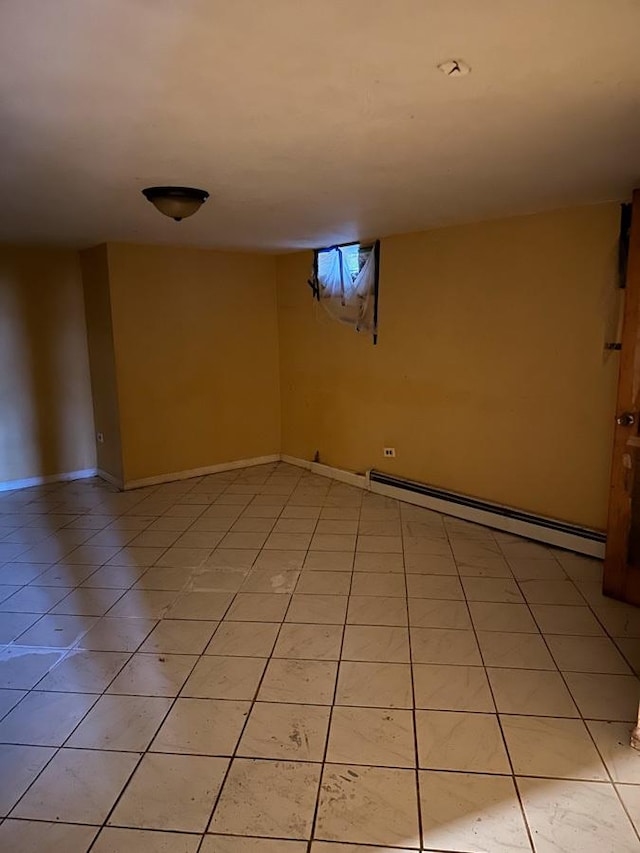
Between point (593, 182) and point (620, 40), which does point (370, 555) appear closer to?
point (593, 182)

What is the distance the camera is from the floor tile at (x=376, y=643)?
2.41m

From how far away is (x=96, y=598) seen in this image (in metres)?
2.97

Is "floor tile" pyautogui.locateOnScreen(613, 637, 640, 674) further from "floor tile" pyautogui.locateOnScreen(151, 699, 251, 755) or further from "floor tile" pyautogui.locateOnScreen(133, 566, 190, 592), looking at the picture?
"floor tile" pyautogui.locateOnScreen(133, 566, 190, 592)

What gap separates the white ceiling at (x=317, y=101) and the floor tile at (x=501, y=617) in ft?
6.53

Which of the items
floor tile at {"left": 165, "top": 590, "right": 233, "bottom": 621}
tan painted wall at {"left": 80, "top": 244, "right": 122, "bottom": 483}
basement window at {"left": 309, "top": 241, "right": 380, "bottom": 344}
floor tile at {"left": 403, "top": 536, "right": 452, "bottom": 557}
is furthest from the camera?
tan painted wall at {"left": 80, "top": 244, "right": 122, "bottom": 483}

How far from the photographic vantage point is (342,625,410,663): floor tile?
2406mm

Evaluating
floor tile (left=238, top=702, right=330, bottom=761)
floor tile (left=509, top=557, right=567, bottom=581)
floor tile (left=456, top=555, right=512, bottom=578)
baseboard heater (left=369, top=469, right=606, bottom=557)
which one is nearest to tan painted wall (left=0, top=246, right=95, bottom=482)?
baseboard heater (left=369, top=469, right=606, bottom=557)

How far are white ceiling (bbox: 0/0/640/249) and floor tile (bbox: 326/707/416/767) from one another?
2004mm

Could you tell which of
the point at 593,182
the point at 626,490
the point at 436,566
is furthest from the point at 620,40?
the point at 436,566

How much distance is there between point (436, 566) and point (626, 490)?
1076mm

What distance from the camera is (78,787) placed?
1.76 meters

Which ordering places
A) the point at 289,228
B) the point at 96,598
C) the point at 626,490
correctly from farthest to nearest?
the point at 289,228, the point at 96,598, the point at 626,490

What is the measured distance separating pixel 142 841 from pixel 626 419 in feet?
8.30

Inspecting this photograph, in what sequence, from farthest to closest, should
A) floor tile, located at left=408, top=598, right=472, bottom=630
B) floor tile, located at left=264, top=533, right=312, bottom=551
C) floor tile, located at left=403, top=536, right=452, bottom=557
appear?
floor tile, located at left=264, top=533, right=312, bottom=551 → floor tile, located at left=403, top=536, right=452, bottom=557 → floor tile, located at left=408, top=598, right=472, bottom=630
